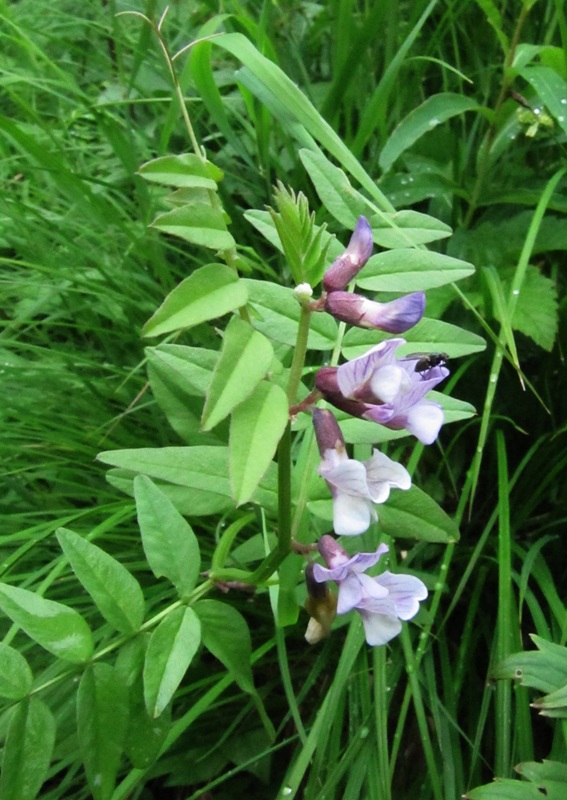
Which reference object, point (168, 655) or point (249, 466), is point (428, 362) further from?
point (168, 655)

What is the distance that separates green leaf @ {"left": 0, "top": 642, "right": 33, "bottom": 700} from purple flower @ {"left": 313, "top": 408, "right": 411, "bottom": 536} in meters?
0.29

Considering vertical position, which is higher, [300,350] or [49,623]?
[300,350]

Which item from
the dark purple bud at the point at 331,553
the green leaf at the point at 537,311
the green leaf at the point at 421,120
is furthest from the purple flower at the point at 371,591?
the green leaf at the point at 421,120

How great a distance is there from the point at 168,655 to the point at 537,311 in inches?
25.8

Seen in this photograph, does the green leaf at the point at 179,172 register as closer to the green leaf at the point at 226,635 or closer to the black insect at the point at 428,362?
the black insect at the point at 428,362

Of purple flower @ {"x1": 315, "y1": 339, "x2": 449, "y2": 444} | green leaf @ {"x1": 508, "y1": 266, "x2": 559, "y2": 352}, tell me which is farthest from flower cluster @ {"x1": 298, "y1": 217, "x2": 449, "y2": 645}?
green leaf @ {"x1": 508, "y1": 266, "x2": 559, "y2": 352}

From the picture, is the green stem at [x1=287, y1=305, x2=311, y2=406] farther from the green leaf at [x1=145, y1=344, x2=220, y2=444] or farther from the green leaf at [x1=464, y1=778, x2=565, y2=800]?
the green leaf at [x1=464, y1=778, x2=565, y2=800]

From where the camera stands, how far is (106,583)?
665mm

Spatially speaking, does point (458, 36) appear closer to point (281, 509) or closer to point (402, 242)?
point (402, 242)

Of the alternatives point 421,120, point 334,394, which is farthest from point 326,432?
point 421,120

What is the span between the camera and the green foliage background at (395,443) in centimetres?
91

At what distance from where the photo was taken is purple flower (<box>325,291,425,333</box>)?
0.55 m

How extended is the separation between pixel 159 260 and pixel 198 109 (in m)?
0.34

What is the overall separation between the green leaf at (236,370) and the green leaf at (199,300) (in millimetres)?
17
